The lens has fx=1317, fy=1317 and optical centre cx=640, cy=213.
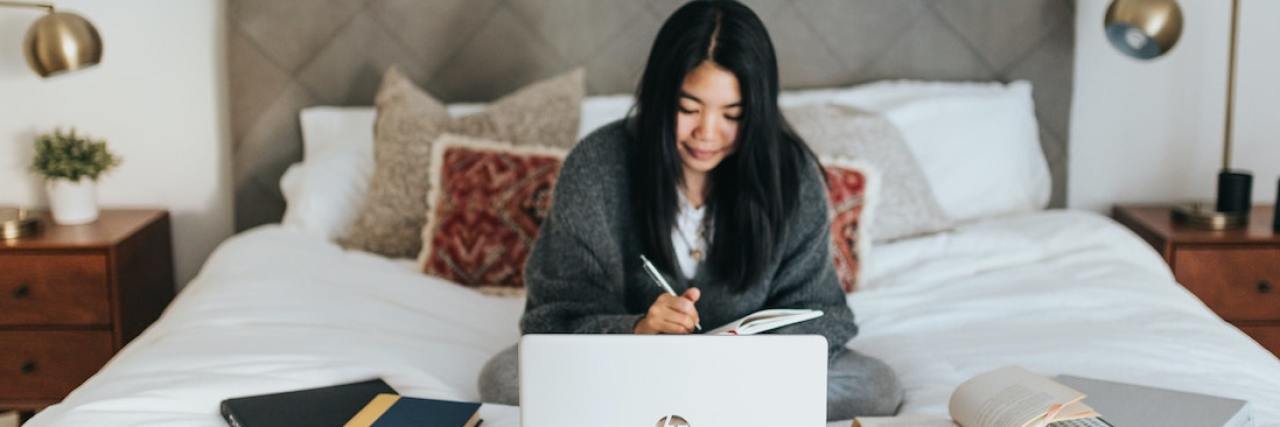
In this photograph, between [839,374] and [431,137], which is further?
[431,137]

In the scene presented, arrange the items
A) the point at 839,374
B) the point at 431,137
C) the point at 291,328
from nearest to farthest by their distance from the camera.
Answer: the point at 839,374
the point at 291,328
the point at 431,137

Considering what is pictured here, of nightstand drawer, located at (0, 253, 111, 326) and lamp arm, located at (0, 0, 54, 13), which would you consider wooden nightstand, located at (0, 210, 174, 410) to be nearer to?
nightstand drawer, located at (0, 253, 111, 326)

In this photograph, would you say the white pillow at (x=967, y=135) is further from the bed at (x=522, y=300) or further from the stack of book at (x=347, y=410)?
the stack of book at (x=347, y=410)

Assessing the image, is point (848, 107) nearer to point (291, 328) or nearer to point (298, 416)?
point (291, 328)

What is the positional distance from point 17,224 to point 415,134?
0.82 m

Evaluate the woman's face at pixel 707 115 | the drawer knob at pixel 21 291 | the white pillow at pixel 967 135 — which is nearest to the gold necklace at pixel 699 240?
the woman's face at pixel 707 115

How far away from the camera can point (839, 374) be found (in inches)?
72.8

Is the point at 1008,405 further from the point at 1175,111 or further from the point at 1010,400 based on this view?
the point at 1175,111

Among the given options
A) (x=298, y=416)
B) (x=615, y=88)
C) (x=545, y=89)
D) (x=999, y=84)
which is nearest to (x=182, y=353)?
(x=298, y=416)

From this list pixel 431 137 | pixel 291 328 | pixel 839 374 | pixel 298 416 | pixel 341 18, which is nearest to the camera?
pixel 298 416

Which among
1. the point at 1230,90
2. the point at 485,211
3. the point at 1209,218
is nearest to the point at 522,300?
the point at 485,211

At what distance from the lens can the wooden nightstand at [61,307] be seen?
2.61m

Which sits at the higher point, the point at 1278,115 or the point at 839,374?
the point at 1278,115

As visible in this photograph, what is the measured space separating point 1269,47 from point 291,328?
2.26 meters
